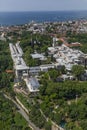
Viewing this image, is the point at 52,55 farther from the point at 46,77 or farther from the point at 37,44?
the point at 46,77

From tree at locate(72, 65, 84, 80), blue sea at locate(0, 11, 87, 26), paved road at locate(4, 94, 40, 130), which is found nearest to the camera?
paved road at locate(4, 94, 40, 130)

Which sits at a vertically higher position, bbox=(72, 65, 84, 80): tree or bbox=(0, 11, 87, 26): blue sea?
bbox=(72, 65, 84, 80): tree

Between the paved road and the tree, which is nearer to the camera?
the paved road

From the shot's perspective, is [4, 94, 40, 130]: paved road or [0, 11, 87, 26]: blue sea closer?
[4, 94, 40, 130]: paved road

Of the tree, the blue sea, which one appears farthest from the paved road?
the blue sea

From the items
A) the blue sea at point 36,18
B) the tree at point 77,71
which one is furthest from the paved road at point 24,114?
the blue sea at point 36,18

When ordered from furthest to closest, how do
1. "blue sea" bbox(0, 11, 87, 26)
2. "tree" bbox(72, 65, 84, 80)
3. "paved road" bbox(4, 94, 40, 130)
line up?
1. "blue sea" bbox(0, 11, 87, 26)
2. "tree" bbox(72, 65, 84, 80)
3. "paved road" bbox(4, 94, 40, 130)

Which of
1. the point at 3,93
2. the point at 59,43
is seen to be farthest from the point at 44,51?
the point at 3,93

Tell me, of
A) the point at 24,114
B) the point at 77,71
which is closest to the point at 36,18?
the point at 77,71

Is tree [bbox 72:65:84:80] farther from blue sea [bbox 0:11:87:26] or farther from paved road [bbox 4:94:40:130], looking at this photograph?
blue sea [bbox 0:11:87:26]

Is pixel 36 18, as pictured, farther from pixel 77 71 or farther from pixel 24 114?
pixel 24 114

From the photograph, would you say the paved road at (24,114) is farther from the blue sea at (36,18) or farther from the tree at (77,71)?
the blue sea at (36,18)
